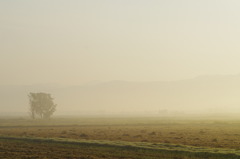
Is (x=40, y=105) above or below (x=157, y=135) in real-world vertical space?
above

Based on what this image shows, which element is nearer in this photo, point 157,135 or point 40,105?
point 157,135

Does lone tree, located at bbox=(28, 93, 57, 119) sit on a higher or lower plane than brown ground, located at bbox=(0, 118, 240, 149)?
higher

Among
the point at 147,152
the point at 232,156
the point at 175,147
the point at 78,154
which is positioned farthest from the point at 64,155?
the point at 232,156

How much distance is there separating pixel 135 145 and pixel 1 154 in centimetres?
1646

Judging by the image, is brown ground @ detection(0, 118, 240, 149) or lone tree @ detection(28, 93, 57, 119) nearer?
brown ground @ detection(0, 118, 240, 149)

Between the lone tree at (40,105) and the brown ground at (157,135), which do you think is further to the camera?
the lone tree at (40,105)

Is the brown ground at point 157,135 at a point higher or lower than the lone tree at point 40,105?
lower

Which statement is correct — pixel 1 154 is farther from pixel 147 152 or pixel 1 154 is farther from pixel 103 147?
Answer: pixel 147 152

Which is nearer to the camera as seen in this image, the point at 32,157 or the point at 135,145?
the point at 32,157

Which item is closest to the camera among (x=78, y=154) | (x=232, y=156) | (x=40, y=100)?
(x=232, y=156)

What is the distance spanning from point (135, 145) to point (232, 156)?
1247 cm

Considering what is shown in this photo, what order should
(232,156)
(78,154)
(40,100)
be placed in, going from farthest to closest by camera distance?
(40,100) < (78,154) < (232,156)

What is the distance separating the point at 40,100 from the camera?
156750mm

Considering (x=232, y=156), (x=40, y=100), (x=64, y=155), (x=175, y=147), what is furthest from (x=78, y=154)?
(x=40, y=100)
